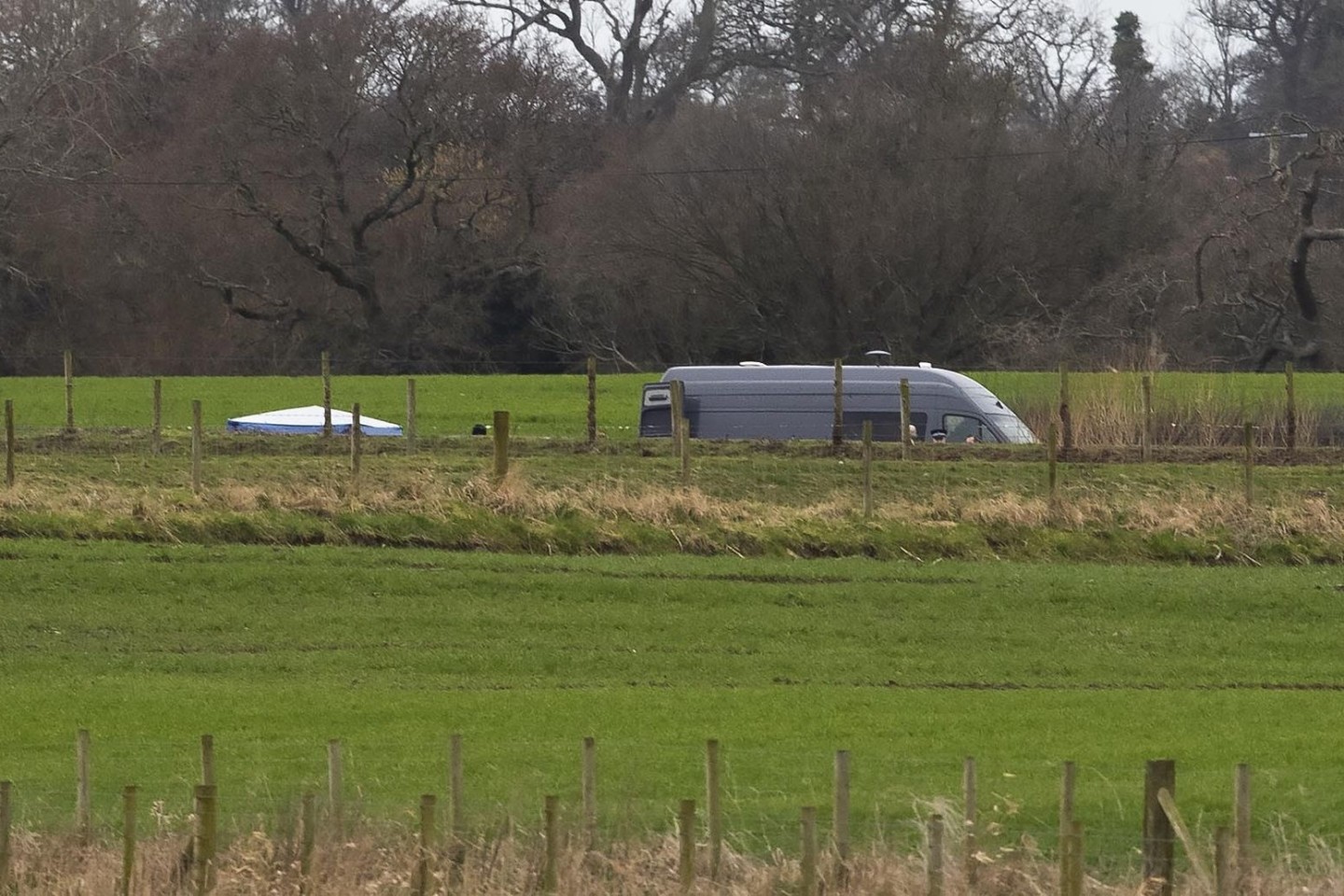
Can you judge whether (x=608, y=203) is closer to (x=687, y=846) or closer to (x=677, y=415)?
(x=677, y=415)

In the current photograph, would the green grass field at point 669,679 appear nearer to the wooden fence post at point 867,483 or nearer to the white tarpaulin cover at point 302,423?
the wooden fence post at point 867,483

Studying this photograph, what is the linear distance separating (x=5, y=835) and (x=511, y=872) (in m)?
2.16

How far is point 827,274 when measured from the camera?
53375 millimetres

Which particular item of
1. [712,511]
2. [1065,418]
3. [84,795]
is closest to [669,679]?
[712,511]

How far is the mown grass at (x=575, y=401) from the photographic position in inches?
1202

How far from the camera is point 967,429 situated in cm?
2966

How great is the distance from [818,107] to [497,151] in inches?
389

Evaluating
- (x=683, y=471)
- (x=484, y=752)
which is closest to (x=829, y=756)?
(x=484, y=752)

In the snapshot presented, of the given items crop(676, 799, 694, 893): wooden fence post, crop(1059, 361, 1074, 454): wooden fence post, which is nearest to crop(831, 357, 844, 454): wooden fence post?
crop(1059, 361, 1074, 454): wooden fence post

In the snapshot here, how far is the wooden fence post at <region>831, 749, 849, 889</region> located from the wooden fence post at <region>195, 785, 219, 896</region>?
2.56m

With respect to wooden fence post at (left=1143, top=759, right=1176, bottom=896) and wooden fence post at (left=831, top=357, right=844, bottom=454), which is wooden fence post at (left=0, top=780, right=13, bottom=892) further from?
wooden fence post at (left=831, top=357, right=844, bottom=454)

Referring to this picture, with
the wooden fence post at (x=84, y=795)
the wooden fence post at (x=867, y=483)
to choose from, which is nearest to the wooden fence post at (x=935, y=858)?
the wooden fence post at (x=84, y=795)

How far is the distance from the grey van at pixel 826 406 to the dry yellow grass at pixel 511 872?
807 inches

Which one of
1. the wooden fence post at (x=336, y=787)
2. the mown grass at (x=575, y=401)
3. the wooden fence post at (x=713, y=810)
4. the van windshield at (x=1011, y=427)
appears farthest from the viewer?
the mown grass at (x=575, y=401)
